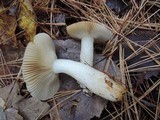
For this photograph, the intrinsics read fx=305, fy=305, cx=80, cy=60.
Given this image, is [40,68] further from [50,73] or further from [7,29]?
[7,29]

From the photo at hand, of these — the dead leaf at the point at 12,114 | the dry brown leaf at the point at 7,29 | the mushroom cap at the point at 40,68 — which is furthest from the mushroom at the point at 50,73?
the dry brown leaf at the point at 7,29

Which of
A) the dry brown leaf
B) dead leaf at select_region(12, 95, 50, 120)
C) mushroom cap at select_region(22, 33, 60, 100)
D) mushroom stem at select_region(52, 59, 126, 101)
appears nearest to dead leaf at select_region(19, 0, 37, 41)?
the dry brown leaf

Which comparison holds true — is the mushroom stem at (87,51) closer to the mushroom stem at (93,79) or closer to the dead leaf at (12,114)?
the mushroom stem at (93,79)

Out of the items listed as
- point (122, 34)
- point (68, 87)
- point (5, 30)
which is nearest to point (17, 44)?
point (5, 30)

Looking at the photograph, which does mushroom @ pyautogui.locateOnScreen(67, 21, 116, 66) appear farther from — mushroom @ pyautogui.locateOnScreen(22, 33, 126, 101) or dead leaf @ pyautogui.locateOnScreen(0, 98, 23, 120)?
dead leaf @ pyautogui.locateOnScreen(0, 98, 23, 120)

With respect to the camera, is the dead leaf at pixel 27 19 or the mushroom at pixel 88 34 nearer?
the mushroom at pixel 88 34

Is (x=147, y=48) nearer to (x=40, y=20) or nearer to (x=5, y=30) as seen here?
(x=40, y=20)
